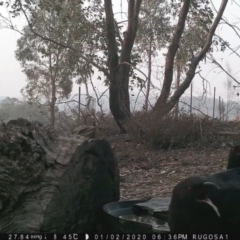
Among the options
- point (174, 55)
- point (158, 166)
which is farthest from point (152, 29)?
point (158, 166)

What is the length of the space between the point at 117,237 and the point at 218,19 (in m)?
9.35

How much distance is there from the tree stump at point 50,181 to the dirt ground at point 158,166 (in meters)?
1.63

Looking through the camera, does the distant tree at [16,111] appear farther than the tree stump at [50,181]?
Yes

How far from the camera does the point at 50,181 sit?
10.9 feet

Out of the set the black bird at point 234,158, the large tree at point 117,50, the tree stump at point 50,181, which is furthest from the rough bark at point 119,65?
the tree stump at point 50,181

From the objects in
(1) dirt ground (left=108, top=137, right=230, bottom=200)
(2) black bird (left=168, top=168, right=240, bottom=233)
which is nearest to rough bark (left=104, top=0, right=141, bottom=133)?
(1) dirt ground (left=108, top=137, right=230, bottom=200)

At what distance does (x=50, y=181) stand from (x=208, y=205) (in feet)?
4.17

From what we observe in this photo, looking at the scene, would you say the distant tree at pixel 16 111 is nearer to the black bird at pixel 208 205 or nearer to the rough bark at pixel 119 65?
the rough bark at pixel 119 65

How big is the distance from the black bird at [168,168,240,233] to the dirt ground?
2.57 metres

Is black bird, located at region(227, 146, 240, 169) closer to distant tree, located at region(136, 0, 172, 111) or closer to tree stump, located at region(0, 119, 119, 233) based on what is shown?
tree stump, located at region(0, 119, 119, 233)

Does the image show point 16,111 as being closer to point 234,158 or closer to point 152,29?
point 152,29

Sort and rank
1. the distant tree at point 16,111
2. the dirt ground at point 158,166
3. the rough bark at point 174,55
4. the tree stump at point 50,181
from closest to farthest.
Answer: the tree stump at point 50,181
the dirt ground at point 158,166
the rough bark at point 174,55
the distant tree at point 16,111

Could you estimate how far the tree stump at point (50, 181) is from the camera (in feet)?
10.5

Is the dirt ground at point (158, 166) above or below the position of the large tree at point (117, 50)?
below
